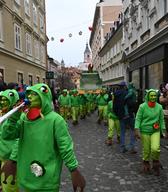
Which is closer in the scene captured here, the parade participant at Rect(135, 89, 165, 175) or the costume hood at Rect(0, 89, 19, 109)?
the costume hood at Rect(0, 89, 19, 109)

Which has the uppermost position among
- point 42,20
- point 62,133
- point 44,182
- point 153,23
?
point 42,20

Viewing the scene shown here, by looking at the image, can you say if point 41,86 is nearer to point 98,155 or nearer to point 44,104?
point 44,104

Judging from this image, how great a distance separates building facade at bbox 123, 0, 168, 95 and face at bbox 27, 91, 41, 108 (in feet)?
39.7

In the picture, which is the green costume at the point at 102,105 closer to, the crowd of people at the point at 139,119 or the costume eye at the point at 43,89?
the crowd of people at the point at 139,119

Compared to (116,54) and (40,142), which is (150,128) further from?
(116,54)

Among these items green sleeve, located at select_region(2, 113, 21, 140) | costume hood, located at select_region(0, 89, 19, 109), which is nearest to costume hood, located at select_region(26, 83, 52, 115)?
green sleeve, located at select_region(2, 113, 21, 140)

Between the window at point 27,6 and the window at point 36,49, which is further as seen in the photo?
the window at point 36,49

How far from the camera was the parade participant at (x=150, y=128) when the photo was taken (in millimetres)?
6938

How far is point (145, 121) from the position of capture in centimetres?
710

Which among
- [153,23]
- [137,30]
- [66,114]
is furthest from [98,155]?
[137,30]

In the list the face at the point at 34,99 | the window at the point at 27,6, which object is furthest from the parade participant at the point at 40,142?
the window at the point at 27,6

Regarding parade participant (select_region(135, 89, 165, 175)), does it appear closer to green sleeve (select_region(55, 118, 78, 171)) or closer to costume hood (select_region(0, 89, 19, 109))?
costume hood (select_region(0, 89, 19, 109))

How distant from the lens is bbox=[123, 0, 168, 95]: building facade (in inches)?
628

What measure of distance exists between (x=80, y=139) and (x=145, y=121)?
4801mm
